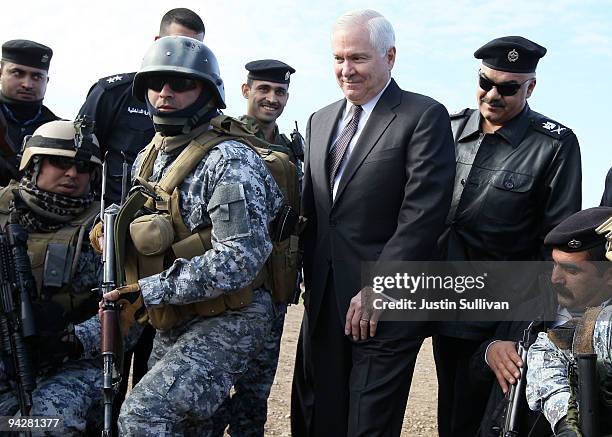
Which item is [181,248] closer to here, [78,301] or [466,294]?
[78,301]

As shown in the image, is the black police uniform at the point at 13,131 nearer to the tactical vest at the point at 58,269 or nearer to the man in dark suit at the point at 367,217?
the tactical vest at the point at 58,269

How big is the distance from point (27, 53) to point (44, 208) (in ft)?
5.73

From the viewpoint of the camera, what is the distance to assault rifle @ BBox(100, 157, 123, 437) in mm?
3758

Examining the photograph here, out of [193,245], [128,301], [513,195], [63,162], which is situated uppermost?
[63,162]

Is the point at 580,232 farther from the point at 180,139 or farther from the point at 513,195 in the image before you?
the point at 180,139

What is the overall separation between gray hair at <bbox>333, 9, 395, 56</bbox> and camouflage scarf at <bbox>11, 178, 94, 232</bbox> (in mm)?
1613

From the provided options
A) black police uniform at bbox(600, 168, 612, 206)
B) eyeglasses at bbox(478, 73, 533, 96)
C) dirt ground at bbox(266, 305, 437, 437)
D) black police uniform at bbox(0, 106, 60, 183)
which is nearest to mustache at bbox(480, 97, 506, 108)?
eyeglasses at bbox(478, 73, 533, 96)

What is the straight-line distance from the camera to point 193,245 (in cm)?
379

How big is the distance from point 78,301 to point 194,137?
1.17 m

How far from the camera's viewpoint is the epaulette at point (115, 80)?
18.7ft

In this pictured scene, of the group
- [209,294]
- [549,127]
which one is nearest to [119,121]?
[209,294]

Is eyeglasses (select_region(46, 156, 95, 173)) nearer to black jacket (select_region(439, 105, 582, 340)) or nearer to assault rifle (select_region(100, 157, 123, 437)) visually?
assault rifle (select_region(100, 157, 123, 437))

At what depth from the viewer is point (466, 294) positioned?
15.0ft

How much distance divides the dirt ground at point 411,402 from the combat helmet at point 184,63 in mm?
3669
